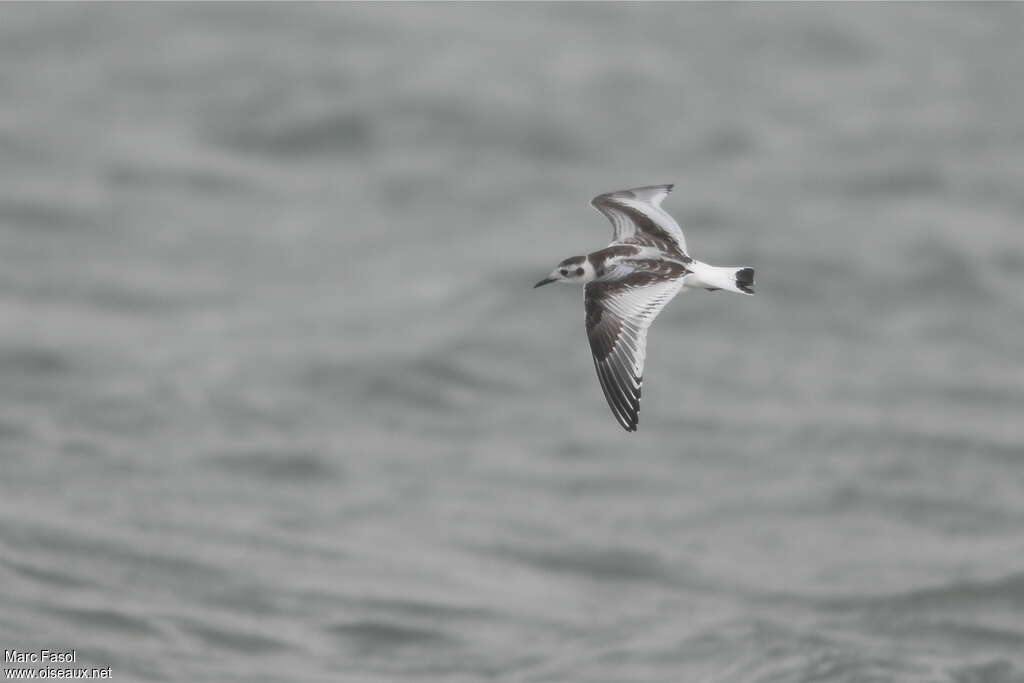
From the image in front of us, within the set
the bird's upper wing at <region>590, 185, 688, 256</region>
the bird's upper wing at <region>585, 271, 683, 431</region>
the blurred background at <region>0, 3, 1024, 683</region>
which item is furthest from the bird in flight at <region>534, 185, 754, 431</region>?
the blurred background at <region>0, 3, 1024, 683</region>

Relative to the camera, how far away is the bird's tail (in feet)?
50.3

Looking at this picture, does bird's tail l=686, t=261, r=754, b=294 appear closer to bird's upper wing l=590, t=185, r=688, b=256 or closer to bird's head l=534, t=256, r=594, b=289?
bird's head l=534, t=256, r=594, b=289

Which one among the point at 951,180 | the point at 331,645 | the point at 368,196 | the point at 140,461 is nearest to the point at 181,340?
the point at 140,461

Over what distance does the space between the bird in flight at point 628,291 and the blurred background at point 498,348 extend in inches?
456

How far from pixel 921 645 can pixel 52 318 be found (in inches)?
690

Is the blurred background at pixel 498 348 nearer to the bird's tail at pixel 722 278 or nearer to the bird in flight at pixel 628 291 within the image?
the bird in flight at pixel 628 291

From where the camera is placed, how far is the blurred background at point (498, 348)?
2906cm

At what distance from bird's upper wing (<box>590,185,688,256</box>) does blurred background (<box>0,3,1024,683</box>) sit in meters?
10.6

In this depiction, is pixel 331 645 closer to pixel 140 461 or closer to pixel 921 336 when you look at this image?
pixel 140 461

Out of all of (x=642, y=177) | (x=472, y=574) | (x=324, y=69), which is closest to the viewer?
(x=472, y=574)

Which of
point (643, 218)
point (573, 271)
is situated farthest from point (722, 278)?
point (643, 218)

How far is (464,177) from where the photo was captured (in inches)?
1663

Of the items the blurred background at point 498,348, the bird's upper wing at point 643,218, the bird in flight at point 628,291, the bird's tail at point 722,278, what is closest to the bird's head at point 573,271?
the bird in flight at point 628,291

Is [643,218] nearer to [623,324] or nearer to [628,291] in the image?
[628,291]
